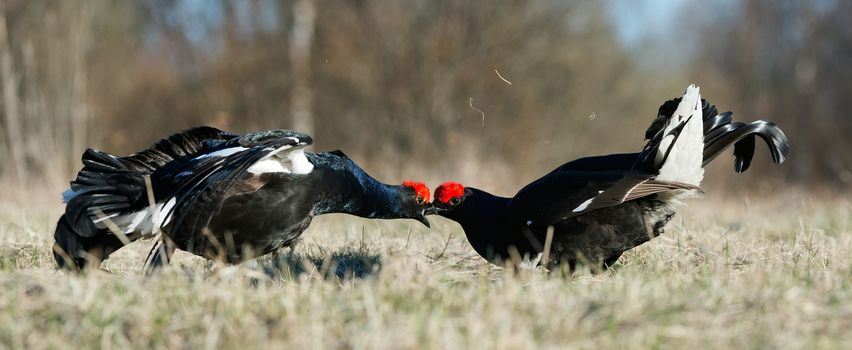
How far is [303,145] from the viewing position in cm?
381

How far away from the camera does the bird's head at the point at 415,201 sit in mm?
4418

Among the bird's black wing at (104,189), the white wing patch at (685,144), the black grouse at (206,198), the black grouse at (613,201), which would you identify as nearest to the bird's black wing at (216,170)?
the black grouse at (206,198)

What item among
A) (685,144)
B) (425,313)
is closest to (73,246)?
(425,313)

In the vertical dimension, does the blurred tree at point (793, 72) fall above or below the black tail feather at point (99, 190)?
above

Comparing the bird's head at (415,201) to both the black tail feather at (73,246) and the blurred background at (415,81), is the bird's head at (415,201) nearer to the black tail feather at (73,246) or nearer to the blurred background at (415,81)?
the black tail feather at (73,246)

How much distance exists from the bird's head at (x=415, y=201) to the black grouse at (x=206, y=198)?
404 mm

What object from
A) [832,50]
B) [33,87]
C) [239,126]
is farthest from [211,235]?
[832,50]

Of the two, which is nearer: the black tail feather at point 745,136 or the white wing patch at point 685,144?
the white wing patch at point 685,144

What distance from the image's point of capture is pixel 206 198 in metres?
3.73

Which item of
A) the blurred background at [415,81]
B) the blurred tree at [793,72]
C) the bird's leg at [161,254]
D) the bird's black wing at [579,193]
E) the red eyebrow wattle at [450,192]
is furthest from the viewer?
the blurred tree at [793,72]

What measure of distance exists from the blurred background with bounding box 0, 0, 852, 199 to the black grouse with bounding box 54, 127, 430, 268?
6.43 metres

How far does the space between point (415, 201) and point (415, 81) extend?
9.96 metres

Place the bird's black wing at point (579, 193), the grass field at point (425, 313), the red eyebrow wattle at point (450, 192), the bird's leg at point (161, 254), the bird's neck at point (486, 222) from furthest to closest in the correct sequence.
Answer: the red eyebrow wattle at point (450, 192)
the bird's neck at point (486, 222)
the bird's black wing at point (579, 193)
the bird's leg at point (161, 254)
the grass field at point (425, 313)

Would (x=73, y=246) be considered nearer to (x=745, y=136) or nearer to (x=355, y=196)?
(x=355, y=196)
